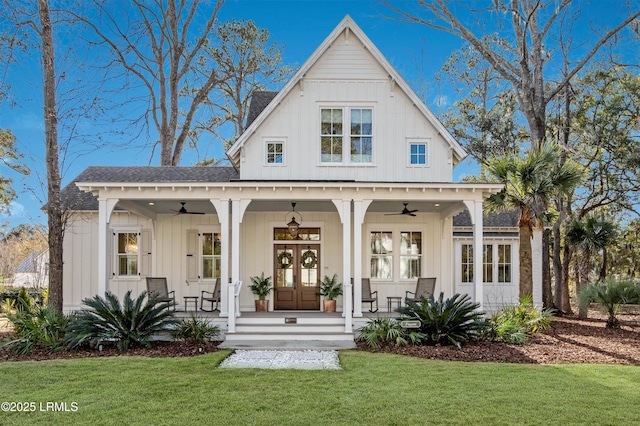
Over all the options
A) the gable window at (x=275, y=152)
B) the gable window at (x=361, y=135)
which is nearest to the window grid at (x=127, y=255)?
the gable window at (x=275, y=152)

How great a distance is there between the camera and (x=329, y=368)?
8.59m

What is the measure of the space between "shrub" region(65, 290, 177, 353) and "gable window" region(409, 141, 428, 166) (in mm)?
7289

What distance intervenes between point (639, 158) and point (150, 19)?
2146 cm

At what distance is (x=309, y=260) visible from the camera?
47.3 ft

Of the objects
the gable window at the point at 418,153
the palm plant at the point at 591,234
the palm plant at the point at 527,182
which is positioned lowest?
the palm plant at the point at 591,234

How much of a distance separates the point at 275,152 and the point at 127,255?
5268 millimetres

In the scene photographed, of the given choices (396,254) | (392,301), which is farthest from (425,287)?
(396,254)

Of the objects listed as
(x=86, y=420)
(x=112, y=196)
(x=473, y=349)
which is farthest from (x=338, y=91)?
(x=86, y=420)

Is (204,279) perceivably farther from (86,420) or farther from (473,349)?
(86,420)

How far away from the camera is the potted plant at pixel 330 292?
13.7 meters

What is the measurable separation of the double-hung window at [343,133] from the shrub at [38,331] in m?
7.32

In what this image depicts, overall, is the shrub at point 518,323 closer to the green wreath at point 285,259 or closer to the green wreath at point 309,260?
the green wreath at point 309,260

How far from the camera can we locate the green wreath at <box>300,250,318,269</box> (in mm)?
14398

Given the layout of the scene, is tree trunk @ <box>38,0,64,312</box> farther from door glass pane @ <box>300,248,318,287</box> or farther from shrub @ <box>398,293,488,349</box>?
shrub @ <box>398,293,488,349</box>
